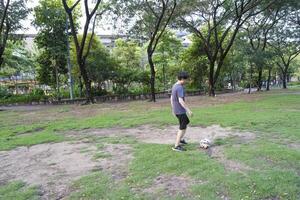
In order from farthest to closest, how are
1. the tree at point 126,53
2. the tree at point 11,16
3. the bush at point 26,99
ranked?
1. the tree at point 126,53
2. the bush at point 26,99
3. the tree at point 11,16

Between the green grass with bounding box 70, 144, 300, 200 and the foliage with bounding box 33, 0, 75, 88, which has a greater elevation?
the foliage with bounding box 33, 0, 75, 88

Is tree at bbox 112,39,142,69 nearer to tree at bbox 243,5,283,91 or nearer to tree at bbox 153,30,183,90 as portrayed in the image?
tree at bbox 153,30,183,90

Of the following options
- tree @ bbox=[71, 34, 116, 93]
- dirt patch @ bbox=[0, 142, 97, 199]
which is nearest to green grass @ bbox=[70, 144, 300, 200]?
dirt patch @ bbox=[0, 142, 97, 199]

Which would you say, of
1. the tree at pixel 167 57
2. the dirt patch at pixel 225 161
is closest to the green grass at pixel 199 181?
the dirt patch at pixel 225 161

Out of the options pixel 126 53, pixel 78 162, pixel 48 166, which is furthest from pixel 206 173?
pixel 126 53

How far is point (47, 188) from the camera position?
4.52m

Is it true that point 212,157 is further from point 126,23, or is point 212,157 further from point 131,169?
point 126,23

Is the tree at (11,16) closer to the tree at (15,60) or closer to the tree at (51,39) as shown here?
the tree at (51,39)

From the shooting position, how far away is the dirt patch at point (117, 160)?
4.96 meters

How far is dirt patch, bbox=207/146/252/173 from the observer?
4785 millimetres

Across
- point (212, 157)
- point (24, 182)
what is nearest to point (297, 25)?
point (212, 157)

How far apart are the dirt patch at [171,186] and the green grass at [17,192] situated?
1.56 meters

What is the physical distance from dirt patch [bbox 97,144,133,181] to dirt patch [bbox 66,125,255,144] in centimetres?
90

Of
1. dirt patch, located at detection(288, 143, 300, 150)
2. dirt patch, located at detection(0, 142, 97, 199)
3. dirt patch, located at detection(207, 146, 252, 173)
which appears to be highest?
dirt patch, located at detection(288, 143, 300, 150)
